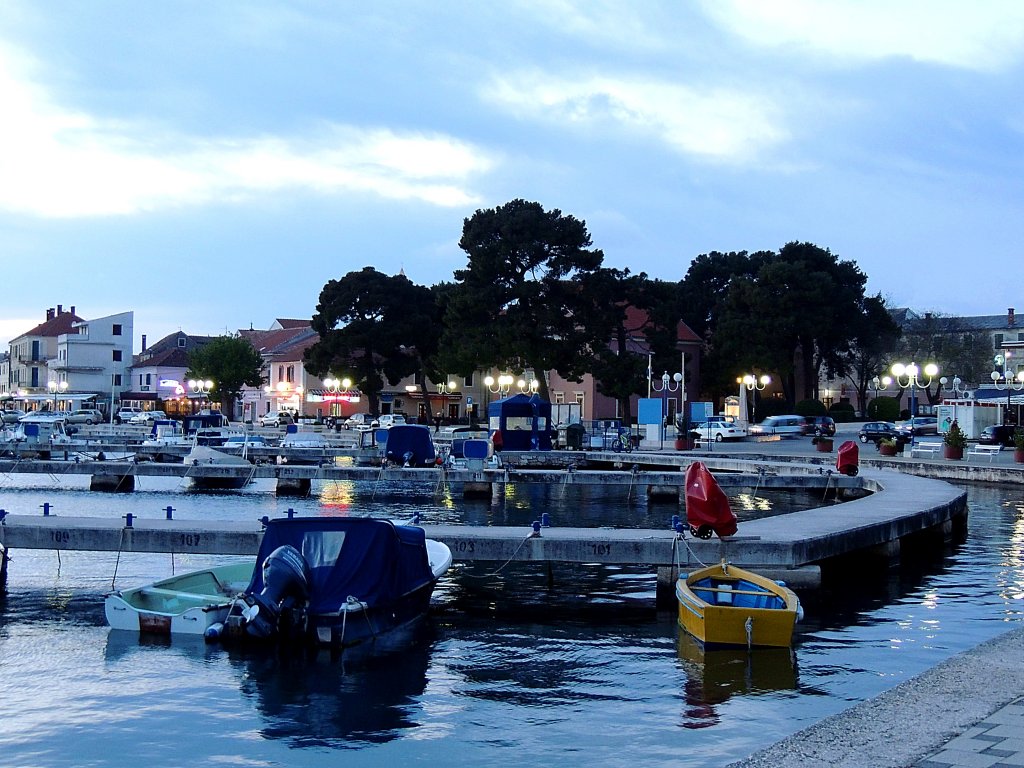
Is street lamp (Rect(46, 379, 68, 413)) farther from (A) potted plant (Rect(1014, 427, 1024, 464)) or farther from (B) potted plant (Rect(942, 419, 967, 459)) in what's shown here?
(A) potted plant (Rect(1014, 427, 1024, 464))

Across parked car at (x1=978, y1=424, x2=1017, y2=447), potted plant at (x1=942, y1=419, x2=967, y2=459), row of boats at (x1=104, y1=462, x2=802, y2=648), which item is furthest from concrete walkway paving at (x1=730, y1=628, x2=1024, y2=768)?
parked car at (x1=978, y1=424, x2=1017, y2=447)

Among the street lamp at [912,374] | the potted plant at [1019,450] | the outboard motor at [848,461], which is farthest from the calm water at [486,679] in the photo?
the street lamp at [912,374]

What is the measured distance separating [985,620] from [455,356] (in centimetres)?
6017

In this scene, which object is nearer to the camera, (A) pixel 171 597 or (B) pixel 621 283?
(A) pixel 171 597

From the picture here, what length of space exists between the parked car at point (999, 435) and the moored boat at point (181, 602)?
51800 millimetres

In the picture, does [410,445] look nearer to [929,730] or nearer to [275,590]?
[275,590]

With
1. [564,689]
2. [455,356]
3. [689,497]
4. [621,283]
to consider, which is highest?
[621,283]

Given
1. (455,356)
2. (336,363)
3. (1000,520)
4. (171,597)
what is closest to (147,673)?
(171,597)

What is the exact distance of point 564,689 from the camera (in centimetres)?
1531

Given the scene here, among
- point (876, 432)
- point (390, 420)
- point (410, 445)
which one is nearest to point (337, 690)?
point (410, 445)

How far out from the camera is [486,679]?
16.0 meters

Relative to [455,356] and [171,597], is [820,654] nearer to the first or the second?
[171,597]

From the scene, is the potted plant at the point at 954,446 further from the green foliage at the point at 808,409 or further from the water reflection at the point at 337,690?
the water reflection at the point at 337,690

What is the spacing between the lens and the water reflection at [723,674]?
14.3 metres
